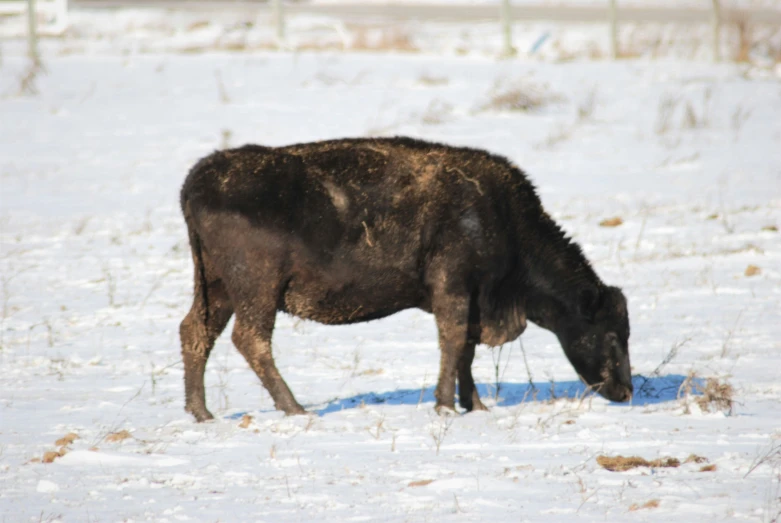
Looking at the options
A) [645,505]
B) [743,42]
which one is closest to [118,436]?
[645,505]

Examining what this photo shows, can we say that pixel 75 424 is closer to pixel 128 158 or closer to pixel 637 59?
pixel 128 158

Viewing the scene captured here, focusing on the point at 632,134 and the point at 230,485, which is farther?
the point at 632,134

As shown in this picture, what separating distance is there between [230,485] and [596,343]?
10.5ft

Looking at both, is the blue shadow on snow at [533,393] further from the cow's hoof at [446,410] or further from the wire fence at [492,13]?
the wire fence at [492,13]

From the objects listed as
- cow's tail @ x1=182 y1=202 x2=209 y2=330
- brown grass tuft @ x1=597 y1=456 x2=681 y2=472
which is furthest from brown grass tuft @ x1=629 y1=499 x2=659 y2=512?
cow's tail @ x1=182 y1=202 x2=209 y2=330

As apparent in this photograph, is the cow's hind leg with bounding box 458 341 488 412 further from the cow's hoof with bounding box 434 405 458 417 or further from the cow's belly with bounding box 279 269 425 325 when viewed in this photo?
the cow's belly with bounding box 279 269 425 325

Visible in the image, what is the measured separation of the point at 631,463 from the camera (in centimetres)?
584

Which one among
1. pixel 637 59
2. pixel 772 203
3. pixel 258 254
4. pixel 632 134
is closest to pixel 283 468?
pixel 258 254

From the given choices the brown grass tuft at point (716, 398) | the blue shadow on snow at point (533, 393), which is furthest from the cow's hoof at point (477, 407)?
the brown grass tuft at point (716, 398)

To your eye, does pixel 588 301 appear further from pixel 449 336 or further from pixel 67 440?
pixel 67 440

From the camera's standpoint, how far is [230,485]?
5621 mm

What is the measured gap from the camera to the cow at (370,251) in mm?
7215

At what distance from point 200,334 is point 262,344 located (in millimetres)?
478

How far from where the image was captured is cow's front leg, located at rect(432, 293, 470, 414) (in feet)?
24.3
